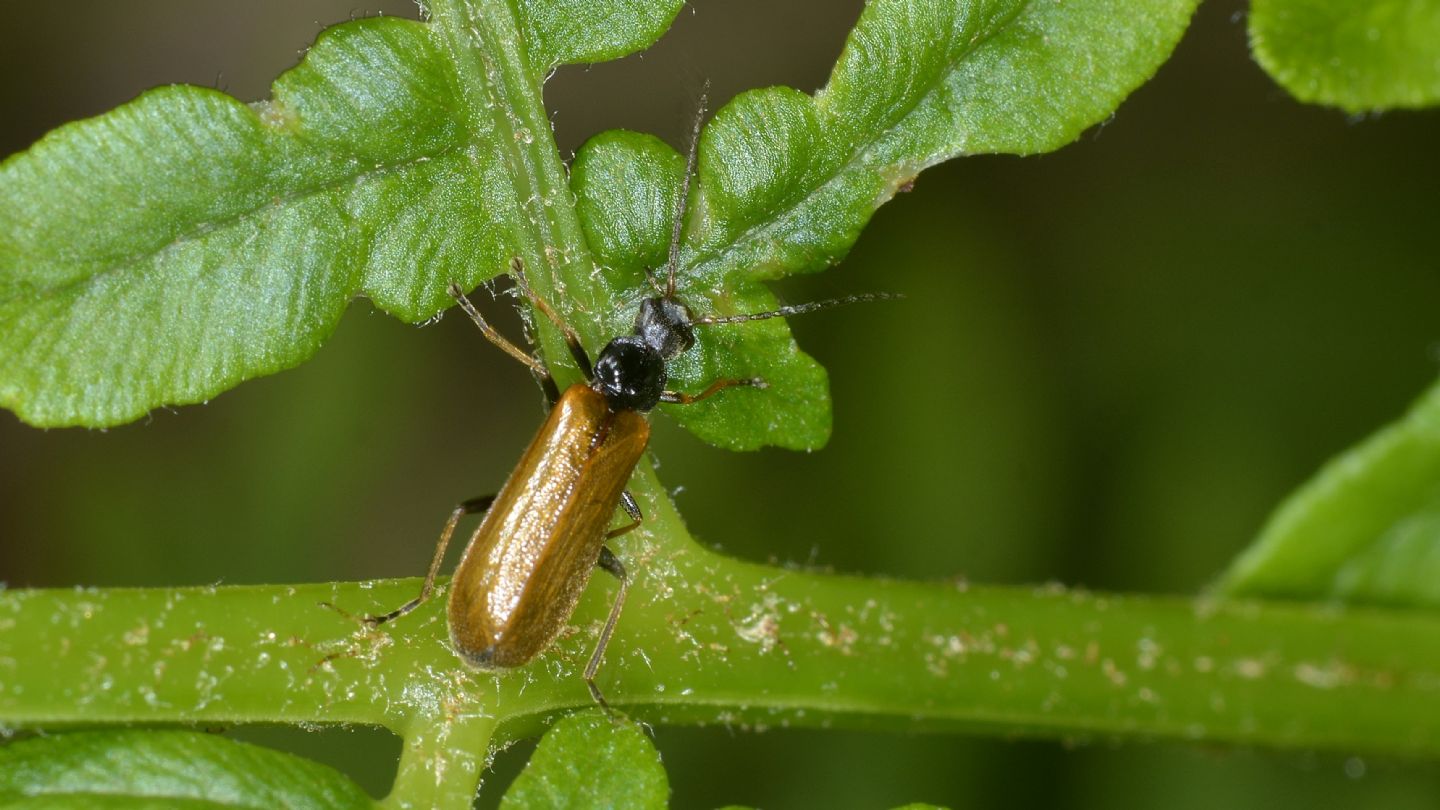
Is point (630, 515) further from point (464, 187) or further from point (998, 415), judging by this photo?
point (998, 415)

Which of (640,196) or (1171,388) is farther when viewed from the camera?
(1171,388)

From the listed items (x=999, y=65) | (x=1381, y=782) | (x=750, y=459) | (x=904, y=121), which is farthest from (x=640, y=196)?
(x=1381, y=782)

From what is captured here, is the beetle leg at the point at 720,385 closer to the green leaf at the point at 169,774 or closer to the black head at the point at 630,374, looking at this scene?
the black head at the point at 630,374

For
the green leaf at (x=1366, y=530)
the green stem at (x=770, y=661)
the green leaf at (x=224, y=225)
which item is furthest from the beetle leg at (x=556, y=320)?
the green leaf at (x=1366, y=530)

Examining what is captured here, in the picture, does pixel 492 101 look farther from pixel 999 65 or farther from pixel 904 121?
pixel 999 65

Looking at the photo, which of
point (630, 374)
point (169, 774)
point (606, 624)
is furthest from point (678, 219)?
point (169, 774)

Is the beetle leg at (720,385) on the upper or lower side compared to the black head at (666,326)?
lower
